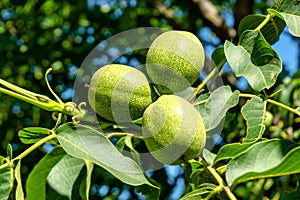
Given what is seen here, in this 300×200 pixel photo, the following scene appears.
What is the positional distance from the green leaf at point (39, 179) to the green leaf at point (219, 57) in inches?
22.0

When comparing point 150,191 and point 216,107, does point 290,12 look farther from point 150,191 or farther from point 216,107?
point 150,191

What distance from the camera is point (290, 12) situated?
4.67ft

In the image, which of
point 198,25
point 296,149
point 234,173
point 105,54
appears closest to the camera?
point 296,149

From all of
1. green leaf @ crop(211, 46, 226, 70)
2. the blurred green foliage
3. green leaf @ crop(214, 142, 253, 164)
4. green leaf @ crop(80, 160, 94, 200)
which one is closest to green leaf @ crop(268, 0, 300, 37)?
green leaf @ crop(211, 46, 226, 70)

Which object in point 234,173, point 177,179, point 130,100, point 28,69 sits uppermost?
point 130,100

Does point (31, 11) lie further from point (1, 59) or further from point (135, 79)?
point (135, 79)

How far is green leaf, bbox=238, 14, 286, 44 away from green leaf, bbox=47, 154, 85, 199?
61 centimetres

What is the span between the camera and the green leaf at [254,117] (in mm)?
1374

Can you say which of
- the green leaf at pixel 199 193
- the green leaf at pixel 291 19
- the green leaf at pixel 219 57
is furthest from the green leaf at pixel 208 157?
the green leaf at pixel 291 19

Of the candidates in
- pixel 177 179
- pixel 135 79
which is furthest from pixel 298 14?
pixel 177 179

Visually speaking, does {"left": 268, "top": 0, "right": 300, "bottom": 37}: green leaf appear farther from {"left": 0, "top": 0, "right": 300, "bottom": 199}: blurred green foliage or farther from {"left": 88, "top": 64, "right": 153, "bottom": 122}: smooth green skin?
{"left": 0, "top": 0, "right": 300, "bottom": 199}: blurred green foliage

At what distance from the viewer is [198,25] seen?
404cm

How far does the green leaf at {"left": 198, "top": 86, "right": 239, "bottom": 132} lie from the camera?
1.40 m

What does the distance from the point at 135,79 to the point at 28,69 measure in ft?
7.17
